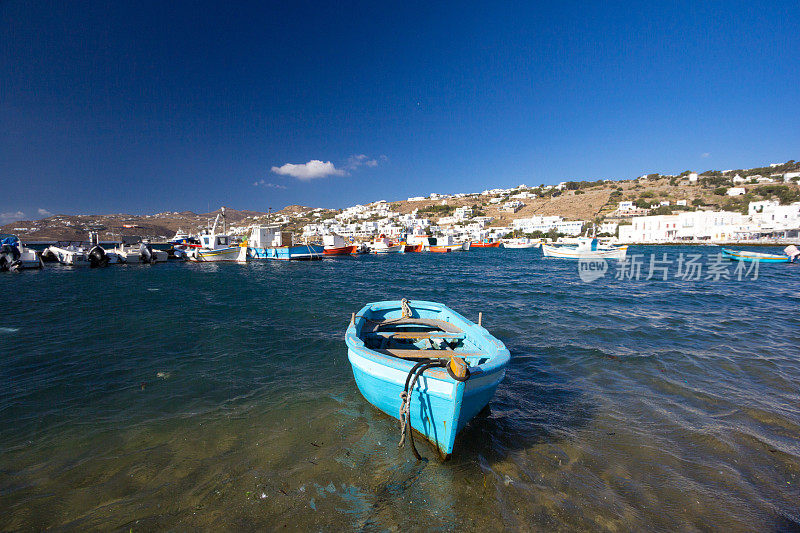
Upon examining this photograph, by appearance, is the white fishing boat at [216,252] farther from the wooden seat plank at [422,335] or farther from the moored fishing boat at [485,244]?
the moored fishing boat at [485,244]

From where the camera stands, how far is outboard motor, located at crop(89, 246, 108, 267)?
111ft

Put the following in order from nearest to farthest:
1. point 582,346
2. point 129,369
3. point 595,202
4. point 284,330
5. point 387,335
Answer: point 387,335, point 129,369, point 582,346, point 284,330, point 595,202

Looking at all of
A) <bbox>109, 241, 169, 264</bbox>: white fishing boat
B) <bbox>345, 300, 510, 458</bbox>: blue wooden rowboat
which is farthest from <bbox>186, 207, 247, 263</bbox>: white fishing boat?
<bbox>345, 300, 510, 458</bbox>: blue wooden rowboat

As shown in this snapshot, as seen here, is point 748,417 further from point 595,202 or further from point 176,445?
point 595,202

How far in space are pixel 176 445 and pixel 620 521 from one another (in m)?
6.07

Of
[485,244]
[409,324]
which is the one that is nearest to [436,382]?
[409,324]

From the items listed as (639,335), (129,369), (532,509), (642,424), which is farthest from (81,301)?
(639,335)

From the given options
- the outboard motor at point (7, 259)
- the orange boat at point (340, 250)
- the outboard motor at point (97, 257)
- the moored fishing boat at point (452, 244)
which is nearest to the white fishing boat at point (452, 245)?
the moored fishing boat at point (452, 244)

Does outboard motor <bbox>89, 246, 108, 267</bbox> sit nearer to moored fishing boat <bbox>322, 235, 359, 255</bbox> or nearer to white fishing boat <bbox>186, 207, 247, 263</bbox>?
white fishing boat <bbox>186, 207, 247, 263</bbox>

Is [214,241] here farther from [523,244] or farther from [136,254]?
[523,244]

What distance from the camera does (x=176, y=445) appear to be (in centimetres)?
489

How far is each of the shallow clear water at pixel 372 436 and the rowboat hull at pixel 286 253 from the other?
3323 cm

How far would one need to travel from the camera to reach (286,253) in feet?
145

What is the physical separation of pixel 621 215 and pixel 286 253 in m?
92.7
